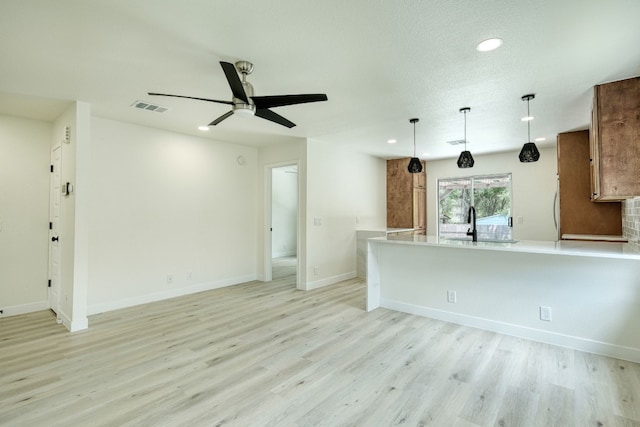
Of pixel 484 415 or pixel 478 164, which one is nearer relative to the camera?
pixel 484 415

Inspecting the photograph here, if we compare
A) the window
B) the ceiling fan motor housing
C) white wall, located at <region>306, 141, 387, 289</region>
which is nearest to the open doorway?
white wall, located at <region>306, 141, 387, 289</region>

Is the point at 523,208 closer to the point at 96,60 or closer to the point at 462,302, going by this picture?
the point at 462,302

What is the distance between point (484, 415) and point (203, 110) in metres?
3.90

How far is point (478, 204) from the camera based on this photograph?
6816 mm

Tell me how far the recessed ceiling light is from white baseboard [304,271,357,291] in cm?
397

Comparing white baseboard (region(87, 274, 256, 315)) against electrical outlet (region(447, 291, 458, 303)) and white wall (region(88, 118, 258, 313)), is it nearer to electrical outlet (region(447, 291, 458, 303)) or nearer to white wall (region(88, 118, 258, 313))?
white wall (region(88, 118, 258, 313))

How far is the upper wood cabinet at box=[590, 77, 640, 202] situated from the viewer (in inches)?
110

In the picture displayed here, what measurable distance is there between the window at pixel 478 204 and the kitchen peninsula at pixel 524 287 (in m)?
2.92

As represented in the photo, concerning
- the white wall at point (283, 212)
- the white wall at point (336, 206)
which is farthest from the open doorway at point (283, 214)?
the white wall at point (336, 206)

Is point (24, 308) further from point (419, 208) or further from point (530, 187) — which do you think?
point (530, 187)

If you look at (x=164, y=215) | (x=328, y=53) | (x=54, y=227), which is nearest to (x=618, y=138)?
(x=328, y=53)

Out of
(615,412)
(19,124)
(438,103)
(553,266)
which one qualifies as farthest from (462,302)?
(19,124)

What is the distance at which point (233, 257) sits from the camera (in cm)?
559

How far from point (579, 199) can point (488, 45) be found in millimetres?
3462
